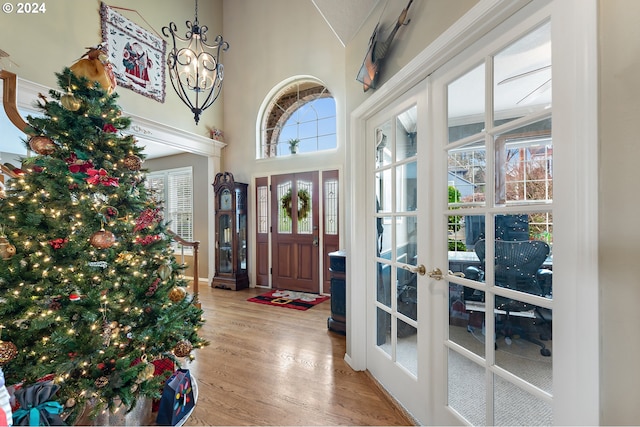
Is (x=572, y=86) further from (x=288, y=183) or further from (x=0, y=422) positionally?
(x=288, y=183)

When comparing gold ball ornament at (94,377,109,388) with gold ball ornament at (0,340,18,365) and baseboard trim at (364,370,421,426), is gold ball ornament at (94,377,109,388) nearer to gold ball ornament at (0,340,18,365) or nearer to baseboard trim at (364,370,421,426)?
gold ball ornament at (0,340,18,365)

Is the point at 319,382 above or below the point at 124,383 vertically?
below

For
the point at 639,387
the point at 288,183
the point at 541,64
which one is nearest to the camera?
the point at 639,387

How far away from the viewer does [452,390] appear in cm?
143

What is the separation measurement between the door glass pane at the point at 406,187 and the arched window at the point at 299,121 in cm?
291

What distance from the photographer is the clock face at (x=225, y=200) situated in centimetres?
507

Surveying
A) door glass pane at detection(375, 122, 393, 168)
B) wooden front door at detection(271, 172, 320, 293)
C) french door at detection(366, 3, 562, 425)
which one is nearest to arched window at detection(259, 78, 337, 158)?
wooden front door at detection(271, 172, 320, 293)

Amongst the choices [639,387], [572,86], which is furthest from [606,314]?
[572,86]

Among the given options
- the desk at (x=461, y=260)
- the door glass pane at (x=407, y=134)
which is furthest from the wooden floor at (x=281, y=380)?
the door glass pane at (x=407, y=134)

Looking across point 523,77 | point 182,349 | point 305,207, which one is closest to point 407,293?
point 523,77

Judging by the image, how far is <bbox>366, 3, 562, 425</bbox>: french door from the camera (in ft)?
3.38

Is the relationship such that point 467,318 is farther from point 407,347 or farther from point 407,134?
point 407,134

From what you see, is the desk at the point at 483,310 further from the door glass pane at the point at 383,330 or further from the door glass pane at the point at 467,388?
the door glass pane at the point at 383,330

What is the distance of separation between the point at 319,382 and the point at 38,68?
4.39m
